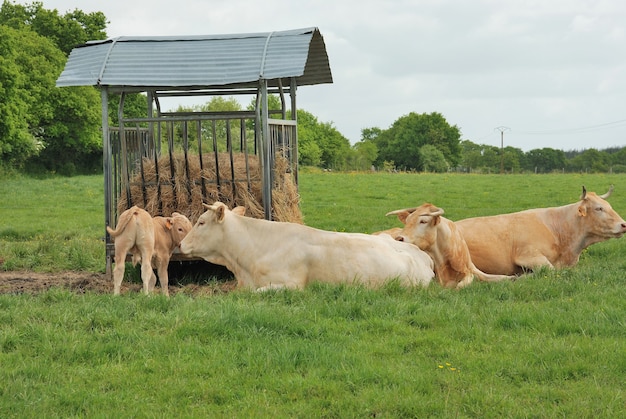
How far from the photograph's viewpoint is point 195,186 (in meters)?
11.4

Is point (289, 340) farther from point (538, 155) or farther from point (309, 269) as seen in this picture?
point (538, 155)

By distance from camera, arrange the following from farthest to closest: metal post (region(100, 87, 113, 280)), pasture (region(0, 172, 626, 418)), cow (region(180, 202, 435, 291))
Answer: metal post (region(100, 87, 113, 280)), cow (region(180, 202, 435, 291)), pasture (region(0, 172, 626, 418))

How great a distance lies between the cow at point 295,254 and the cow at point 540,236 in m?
1.67

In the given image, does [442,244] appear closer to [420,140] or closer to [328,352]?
[328,352]

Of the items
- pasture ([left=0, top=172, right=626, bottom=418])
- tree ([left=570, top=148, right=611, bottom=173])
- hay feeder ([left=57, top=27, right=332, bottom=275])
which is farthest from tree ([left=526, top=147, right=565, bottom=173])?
pasture ([left=0, top=172, right=626, bottom=418])

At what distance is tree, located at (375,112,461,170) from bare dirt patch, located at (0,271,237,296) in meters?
99.8

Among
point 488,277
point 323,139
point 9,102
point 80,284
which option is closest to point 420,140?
point 323,139

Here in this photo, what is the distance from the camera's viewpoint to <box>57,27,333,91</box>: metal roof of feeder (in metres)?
10.8

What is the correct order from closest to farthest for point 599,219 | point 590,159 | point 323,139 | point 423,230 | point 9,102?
point 423,230 → point 599,219 → point 9,102 → point 323,139 → point 590,159

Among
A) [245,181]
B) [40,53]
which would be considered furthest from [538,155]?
[245,181]

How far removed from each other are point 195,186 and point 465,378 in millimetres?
6599

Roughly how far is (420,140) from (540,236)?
10227 centimetres

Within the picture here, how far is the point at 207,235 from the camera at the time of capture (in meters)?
9.51

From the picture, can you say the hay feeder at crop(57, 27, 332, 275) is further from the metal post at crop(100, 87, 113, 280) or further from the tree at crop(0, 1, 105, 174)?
the tree at crop(0, 1, 105, 174)
